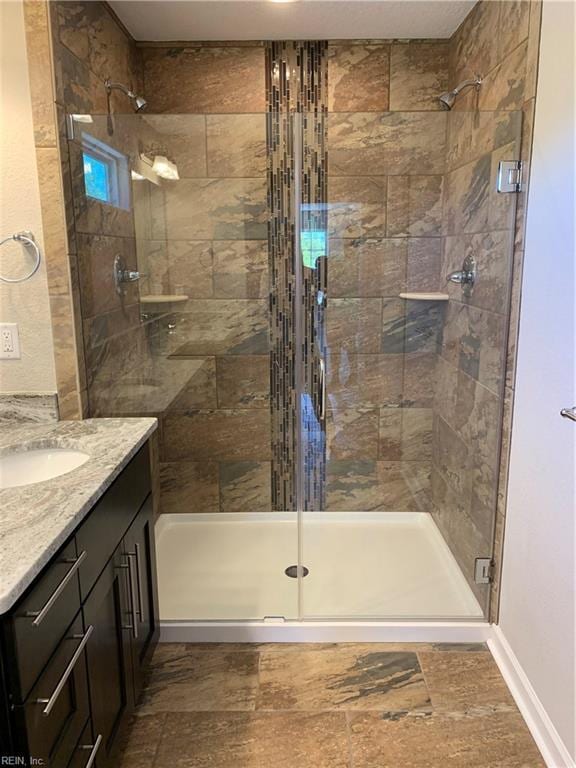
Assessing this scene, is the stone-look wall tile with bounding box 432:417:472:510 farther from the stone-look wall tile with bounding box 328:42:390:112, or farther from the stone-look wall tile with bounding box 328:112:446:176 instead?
the stone-look wall tile with bounding box 328:42:390:112

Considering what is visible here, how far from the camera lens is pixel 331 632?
227 centimetres

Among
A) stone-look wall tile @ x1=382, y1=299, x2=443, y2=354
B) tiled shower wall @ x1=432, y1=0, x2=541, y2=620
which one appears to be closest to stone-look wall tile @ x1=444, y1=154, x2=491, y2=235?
tiled shower wall @ x1=432, y1=0, x2=541, y2=620

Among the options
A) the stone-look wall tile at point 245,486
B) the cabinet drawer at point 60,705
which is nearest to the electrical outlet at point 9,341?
the cabinet drawer at point 60,705

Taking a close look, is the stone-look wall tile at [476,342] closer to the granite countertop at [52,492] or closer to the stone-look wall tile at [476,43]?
the stone-look wall tile at [476,43]

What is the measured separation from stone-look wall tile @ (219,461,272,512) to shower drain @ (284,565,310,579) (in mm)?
553

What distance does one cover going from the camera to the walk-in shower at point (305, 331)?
251cm

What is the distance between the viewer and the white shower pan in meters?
2.33

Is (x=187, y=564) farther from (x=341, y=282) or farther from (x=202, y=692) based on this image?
(x=341, y=282)

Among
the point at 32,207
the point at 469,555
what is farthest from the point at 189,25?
the point at 469,555

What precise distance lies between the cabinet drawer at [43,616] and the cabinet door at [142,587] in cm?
44

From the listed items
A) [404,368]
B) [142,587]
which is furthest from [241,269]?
[142,587]

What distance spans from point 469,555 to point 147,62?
2930 mm

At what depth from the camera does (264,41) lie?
2838mm

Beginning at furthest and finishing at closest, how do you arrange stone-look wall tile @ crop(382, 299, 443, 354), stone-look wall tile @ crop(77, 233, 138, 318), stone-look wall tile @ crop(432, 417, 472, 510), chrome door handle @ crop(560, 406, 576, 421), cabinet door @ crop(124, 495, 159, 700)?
stone-look wall tile @ crop(382, 299, 443, 354), stone-look wall tile @ crop(432, 417, 472, 510), stone-look wall tile @ crop(77, 233, 138, 318), cabinet door @ crop(124, 495, 159, 700), chrome door handle @ crop(560, 406, 576, 421)
